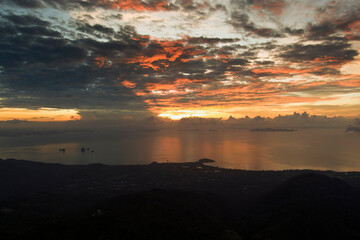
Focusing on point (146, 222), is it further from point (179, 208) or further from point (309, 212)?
point (309, 212)

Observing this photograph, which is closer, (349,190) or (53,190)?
(349,190)

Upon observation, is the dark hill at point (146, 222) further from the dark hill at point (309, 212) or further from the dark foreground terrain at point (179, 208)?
the dark hill at point (309, 212)

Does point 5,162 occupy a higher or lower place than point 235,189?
higher

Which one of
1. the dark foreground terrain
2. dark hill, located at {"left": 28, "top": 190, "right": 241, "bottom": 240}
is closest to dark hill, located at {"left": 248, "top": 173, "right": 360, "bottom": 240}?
the dark foreground terrain

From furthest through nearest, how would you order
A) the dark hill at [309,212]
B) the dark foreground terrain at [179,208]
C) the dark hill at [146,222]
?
the dark hill at [309,212] < the dark foreground terrain at [179,208] < the dark hill at [146,222]

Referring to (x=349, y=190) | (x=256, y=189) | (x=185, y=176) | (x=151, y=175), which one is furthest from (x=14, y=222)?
(x=349, y=190)

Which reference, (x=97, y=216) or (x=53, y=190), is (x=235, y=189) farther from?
(x=53, y=190)

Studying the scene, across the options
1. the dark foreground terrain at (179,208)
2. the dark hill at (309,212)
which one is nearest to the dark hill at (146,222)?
the dark foreground terrain at (179,208)

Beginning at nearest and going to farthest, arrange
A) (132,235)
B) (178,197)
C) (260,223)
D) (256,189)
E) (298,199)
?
(132,235) < (260,223) < (298,199) < (178,197) < (256,189)
